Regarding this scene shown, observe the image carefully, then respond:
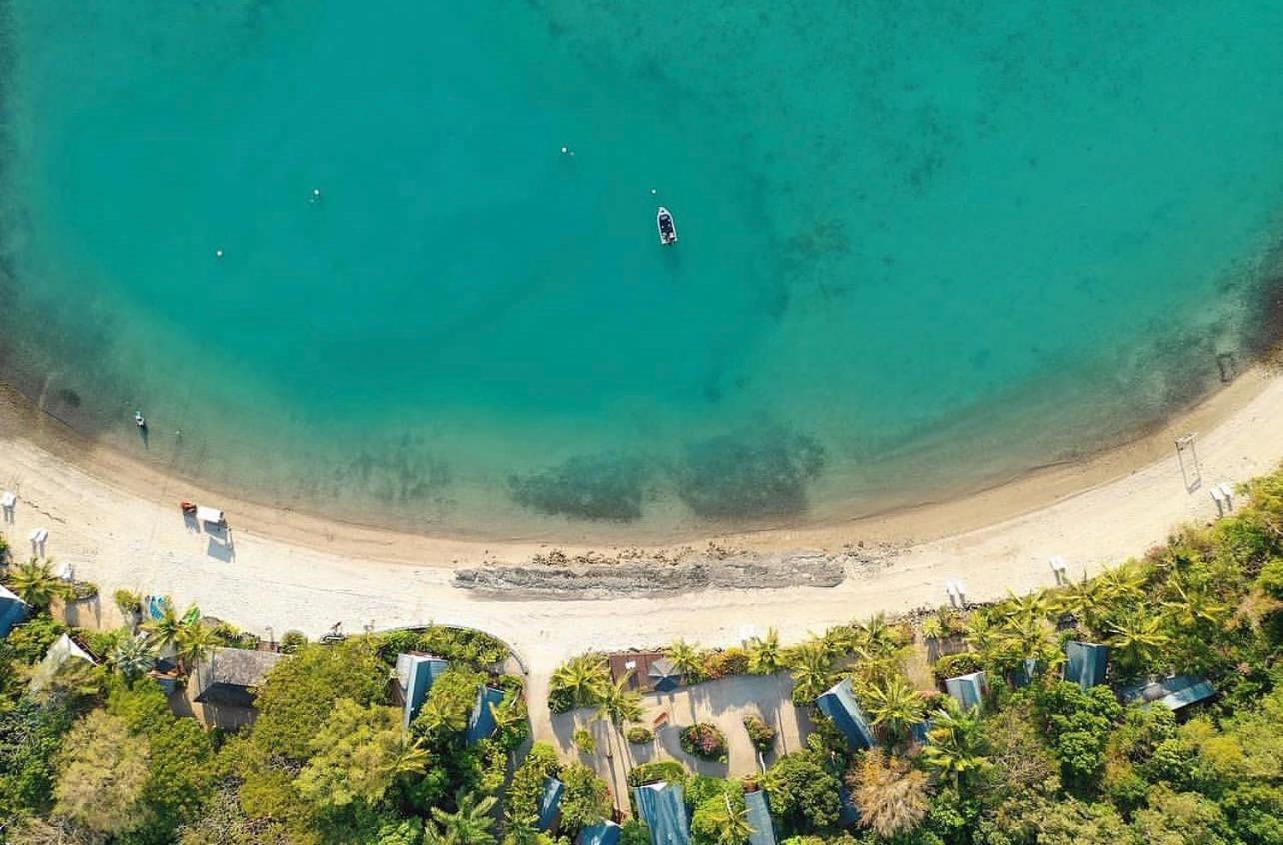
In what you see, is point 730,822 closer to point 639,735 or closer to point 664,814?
point 664,814

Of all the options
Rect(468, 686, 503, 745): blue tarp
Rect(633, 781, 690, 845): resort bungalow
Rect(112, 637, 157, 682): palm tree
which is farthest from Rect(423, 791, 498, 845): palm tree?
Rect(112, 637, 157, 682): palm tree

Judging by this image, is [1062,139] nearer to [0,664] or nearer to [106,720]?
[106,720]

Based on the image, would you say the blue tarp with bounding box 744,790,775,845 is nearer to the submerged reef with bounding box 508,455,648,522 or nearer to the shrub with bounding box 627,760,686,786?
the shrub with bounding box 627,760,686,786

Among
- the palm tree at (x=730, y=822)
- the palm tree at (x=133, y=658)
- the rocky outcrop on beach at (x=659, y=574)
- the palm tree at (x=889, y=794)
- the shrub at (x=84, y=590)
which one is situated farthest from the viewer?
the rocky outcrop on beach at (x=659, y=574)

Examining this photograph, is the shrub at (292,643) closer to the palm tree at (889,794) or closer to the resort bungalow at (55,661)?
the resort bungalow at (55,661)

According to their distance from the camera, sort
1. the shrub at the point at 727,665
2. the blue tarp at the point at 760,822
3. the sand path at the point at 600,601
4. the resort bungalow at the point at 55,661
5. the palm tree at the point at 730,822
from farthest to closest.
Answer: the sand path at the point at 600,601 → the shrub at the point at 727,665 → the blue tarp at the point at 760,822 → the palm tree at the point at 730,822 → the resort bungalow at the point at 55,661

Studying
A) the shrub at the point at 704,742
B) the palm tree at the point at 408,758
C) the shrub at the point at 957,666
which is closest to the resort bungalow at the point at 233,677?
the palm tree at the point at 408,758

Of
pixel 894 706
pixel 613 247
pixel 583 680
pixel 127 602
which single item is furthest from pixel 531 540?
pixel 127 602
